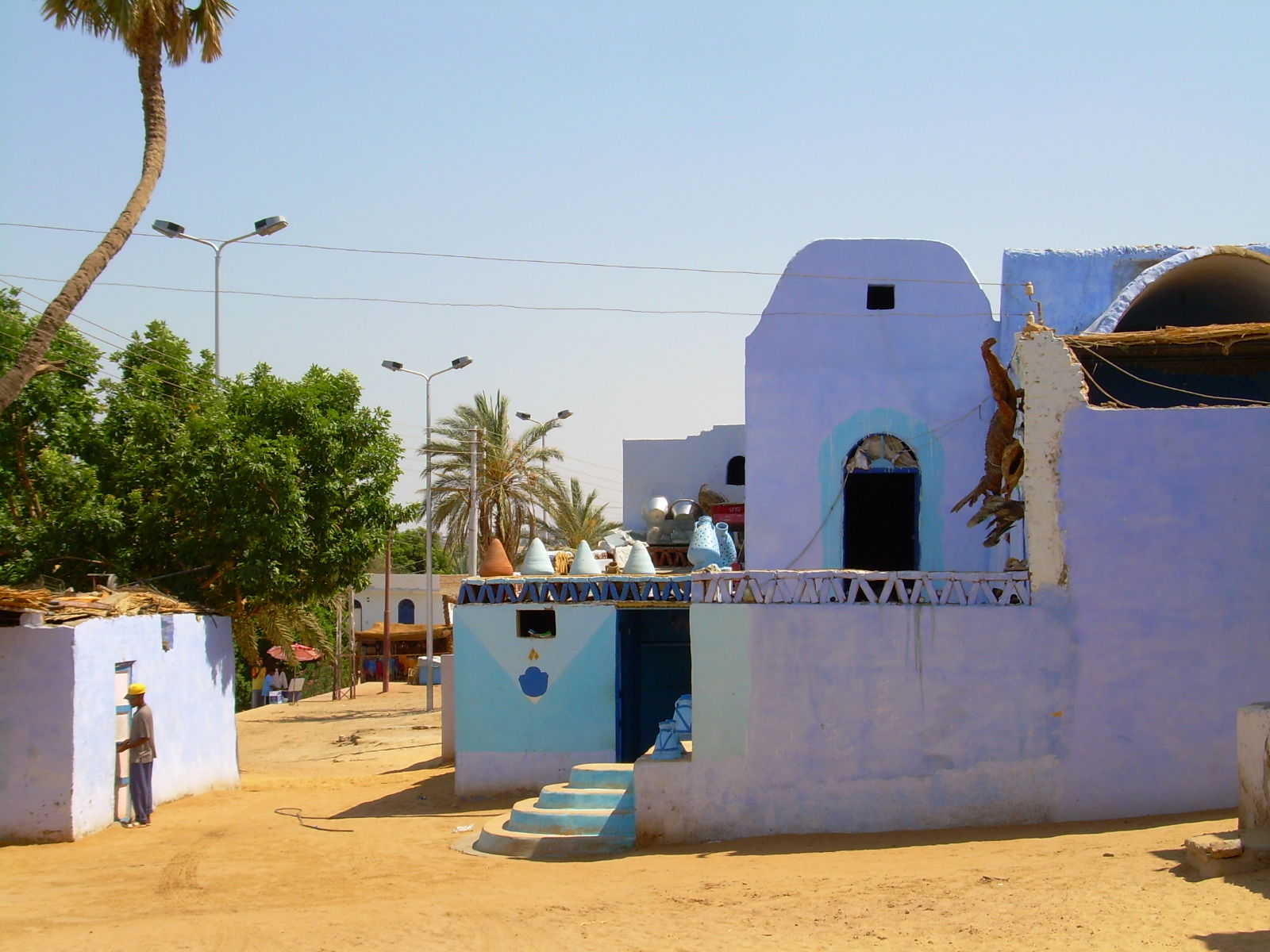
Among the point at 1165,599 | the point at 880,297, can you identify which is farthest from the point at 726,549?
the point at 1165,599

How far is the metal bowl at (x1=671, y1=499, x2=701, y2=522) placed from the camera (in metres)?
22.8

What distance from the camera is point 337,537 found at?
18312mm

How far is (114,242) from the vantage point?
50.2ft

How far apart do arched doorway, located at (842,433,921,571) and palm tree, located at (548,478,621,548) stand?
575 inches

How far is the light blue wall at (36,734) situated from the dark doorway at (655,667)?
650 centimetres

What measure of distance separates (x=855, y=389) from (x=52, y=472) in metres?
11.0

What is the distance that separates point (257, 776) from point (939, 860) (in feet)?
40.8

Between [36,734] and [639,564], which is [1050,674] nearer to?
[639,564]

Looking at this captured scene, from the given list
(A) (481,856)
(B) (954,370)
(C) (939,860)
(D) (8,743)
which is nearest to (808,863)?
(C) (939,860)

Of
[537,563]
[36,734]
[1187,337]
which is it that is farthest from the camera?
[537,563]

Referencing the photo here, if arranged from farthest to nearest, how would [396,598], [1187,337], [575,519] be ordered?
[396,598] < [575,519] < [1187,337]

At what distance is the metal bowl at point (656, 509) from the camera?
22.9m

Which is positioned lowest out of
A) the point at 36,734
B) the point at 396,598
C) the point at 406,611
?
the point at 36,734

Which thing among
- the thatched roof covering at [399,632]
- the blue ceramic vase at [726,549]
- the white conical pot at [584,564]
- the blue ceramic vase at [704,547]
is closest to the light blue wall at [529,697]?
the white conical pot at [584,564]
